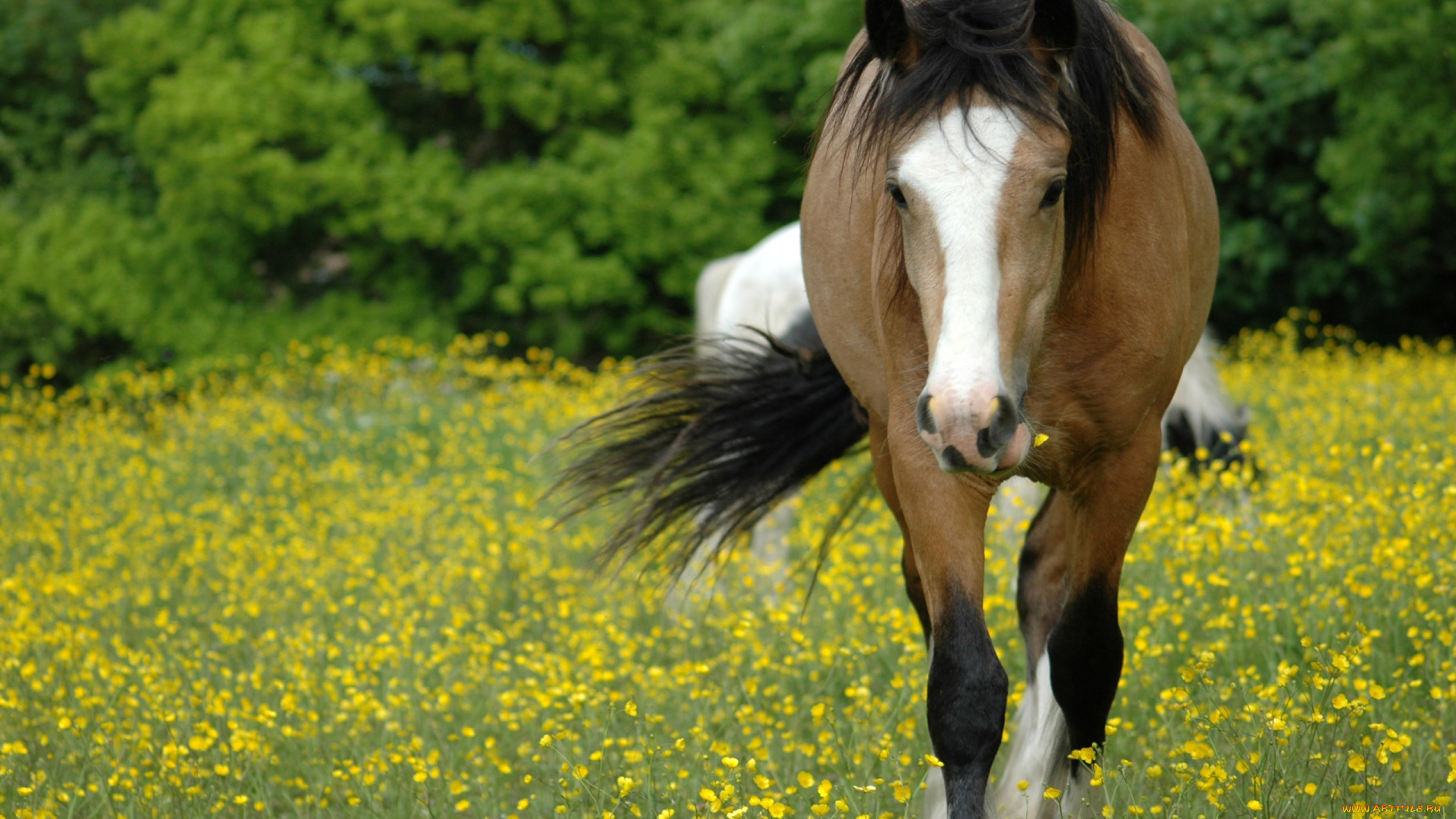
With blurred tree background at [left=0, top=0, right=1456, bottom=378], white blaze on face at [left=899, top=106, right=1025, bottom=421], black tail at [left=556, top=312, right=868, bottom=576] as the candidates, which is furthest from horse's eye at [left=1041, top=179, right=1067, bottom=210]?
blurred tree background at [left=0, top=0, right=1456, bottom=378]

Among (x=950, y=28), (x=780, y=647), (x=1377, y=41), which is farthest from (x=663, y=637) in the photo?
(x=1377, y=41)

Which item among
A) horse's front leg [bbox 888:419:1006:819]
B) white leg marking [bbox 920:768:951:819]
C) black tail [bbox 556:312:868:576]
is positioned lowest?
white leg marking [bbox 920:768:951:819]

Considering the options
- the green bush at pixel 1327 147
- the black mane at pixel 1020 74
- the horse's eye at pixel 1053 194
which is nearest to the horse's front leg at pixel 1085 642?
the black mane at pixel 1020 74

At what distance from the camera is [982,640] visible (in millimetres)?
2475

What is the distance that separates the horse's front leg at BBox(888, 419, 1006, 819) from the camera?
2451 millimetres

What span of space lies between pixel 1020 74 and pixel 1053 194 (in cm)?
24

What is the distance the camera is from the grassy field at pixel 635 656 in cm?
284

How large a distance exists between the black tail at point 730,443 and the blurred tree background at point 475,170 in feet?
30.2

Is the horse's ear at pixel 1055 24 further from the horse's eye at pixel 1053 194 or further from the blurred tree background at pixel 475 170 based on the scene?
the blurred tree background at pixel 475 170

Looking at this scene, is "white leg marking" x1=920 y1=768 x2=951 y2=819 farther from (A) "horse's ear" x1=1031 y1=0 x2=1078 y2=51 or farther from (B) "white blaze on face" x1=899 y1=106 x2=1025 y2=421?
(A) "horse's ear" x1=1031 y1=0 x2=1078 y2=51

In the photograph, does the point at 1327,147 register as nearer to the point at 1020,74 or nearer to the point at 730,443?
the point at 730,443

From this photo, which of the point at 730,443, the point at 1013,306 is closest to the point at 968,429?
the point at 1013,306

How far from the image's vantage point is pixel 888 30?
94.9 inches

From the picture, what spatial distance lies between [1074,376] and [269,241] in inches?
574
